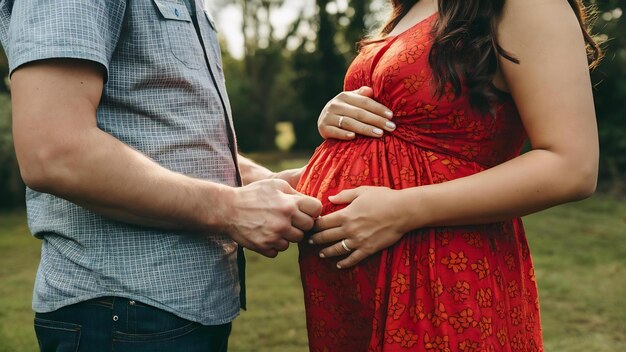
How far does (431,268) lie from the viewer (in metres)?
1.83

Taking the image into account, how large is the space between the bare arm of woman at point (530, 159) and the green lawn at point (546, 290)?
130 inches

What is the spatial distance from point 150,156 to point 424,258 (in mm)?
814

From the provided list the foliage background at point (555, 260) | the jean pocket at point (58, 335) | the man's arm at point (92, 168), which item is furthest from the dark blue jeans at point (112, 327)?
the foliage background at point (555, 260)

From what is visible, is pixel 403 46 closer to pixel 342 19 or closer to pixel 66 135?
pixel 66 135

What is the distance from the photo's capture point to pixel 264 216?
5.99ft

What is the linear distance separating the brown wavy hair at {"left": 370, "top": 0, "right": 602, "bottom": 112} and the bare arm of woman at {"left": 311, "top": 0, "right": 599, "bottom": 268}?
0.04 m

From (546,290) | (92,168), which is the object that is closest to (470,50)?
(92,168)

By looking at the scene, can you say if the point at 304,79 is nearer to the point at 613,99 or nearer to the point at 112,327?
the point at 613,99

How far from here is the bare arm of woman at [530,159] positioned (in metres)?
1.72

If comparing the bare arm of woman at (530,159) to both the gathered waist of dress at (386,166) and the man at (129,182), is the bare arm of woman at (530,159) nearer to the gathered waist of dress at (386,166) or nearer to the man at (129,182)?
the gathered waist of dress at (386,166)

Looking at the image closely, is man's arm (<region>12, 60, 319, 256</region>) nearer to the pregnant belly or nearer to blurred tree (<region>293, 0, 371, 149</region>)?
the pregnant belly

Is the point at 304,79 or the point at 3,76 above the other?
the point at 3,76

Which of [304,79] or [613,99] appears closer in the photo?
[613,99]

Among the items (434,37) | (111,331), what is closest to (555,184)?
(434,37)
